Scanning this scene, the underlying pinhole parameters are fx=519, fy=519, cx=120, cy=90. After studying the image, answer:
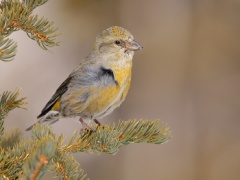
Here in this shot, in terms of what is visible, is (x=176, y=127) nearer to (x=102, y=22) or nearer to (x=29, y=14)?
(x=102, y=22)

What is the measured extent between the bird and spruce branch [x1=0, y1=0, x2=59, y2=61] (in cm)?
116

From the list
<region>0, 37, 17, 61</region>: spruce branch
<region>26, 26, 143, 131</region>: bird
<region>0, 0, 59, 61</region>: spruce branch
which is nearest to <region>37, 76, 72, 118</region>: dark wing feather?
<region>26, 26, 143, 131</region>: bird

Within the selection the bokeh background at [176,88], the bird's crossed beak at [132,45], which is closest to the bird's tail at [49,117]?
the bird's crossed beak at [132,45]

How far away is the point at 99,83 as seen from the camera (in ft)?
10.9

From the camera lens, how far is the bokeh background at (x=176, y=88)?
21.6ft

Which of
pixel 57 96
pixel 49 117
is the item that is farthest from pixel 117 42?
pixel 49 117

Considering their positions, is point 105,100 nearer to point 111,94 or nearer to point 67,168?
point 111,94

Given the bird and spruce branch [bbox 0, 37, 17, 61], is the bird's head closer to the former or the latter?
the bird

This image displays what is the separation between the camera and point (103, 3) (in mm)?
7312

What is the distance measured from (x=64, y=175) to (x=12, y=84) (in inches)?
198

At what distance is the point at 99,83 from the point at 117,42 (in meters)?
0.39

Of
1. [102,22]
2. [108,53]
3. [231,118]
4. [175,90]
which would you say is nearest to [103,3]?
[102,22]

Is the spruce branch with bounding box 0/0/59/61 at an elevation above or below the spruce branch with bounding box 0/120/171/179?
above

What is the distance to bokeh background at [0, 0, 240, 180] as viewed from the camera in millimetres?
6578
